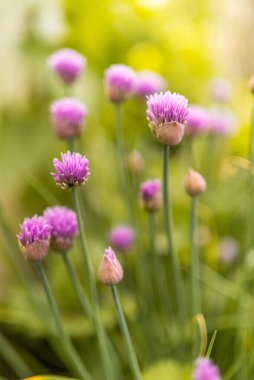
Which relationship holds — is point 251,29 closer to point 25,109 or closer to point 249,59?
point 249,59

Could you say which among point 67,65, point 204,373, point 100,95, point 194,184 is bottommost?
point 204,373

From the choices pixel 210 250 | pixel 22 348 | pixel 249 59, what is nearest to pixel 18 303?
pixel 22 348

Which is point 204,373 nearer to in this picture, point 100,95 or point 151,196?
point 151,196

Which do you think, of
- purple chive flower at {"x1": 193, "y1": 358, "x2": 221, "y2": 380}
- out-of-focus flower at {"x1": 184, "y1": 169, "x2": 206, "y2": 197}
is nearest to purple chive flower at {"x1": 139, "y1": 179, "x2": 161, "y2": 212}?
out-of-focus flower at {"x1": 184, "y1": 169, "x2": 206, "y2": 197}

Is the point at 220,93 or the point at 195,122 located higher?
the point at 220,93

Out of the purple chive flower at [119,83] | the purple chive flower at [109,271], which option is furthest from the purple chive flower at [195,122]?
the purple chive flower at [109,271]

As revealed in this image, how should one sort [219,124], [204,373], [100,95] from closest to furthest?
1. [204,373]
2. [219,124]
3. [100,95]

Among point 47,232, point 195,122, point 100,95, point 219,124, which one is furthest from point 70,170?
point 100,95
